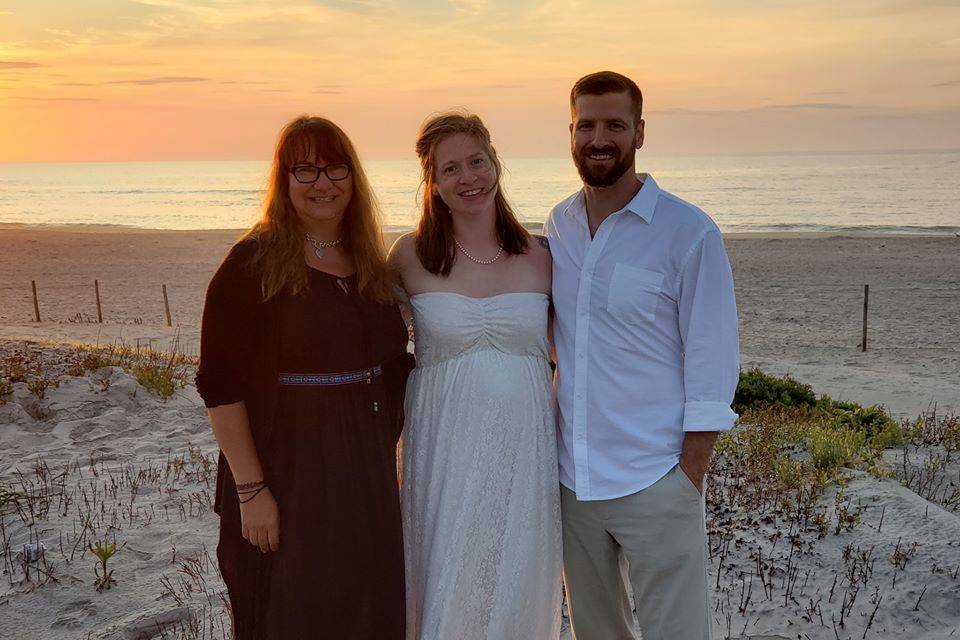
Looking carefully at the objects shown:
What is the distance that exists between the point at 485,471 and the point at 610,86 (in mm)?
1613

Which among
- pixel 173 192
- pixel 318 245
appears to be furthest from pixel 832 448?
pixel 173 192

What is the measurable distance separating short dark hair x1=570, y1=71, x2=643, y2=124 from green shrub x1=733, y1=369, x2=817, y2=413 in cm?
629

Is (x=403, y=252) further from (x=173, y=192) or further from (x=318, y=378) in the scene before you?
(x=173, y=192)

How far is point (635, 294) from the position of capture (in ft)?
10.8

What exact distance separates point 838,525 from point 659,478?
2.64 meters

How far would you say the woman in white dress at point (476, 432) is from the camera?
342cm

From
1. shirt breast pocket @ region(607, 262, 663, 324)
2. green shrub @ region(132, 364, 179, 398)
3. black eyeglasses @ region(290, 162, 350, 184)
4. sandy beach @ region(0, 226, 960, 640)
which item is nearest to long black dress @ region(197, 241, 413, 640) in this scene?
black eyeglasses @ region(290, 162, 350, 184)

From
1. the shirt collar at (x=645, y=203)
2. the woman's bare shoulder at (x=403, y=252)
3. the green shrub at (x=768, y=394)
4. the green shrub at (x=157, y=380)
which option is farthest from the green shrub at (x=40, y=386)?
the green shrub at (x=768, y=394)

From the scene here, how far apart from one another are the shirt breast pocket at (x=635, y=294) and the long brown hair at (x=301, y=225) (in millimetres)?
896

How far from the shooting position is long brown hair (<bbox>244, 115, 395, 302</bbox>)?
316 centimetres

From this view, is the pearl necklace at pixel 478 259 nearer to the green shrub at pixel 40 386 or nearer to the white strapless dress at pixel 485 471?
the white strapless dress at pixel 485 471

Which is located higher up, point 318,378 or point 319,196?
point 319,196

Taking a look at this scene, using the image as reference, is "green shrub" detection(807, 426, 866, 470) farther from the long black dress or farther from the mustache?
the long black dress

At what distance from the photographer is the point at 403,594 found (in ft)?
11.2
